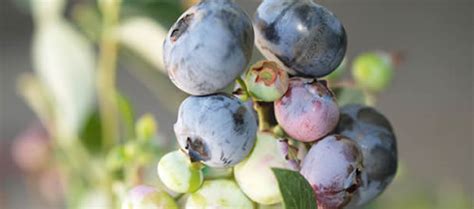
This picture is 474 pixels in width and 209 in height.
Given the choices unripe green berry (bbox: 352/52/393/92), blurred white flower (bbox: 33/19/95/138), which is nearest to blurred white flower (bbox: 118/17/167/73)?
blurred white flower (bbox: 33/19/95/138)

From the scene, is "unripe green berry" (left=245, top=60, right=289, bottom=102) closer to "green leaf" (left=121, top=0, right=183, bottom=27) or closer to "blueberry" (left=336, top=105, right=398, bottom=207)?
"blueberry" (left=336, top=105, right=398, bottom=207)

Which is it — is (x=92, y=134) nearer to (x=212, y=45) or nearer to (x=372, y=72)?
(x=372, y=72)

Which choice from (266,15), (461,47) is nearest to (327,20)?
(266,15)

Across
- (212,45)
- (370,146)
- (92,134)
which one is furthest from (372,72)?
(92,134)

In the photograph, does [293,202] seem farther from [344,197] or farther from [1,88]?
[1,88]

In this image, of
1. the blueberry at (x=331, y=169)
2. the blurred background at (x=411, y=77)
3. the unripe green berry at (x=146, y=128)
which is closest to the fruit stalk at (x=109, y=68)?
the unripe green berry at (x=146, y=128)

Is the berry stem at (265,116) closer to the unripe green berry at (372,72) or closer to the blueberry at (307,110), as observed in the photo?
the blueberry at (307,110)
